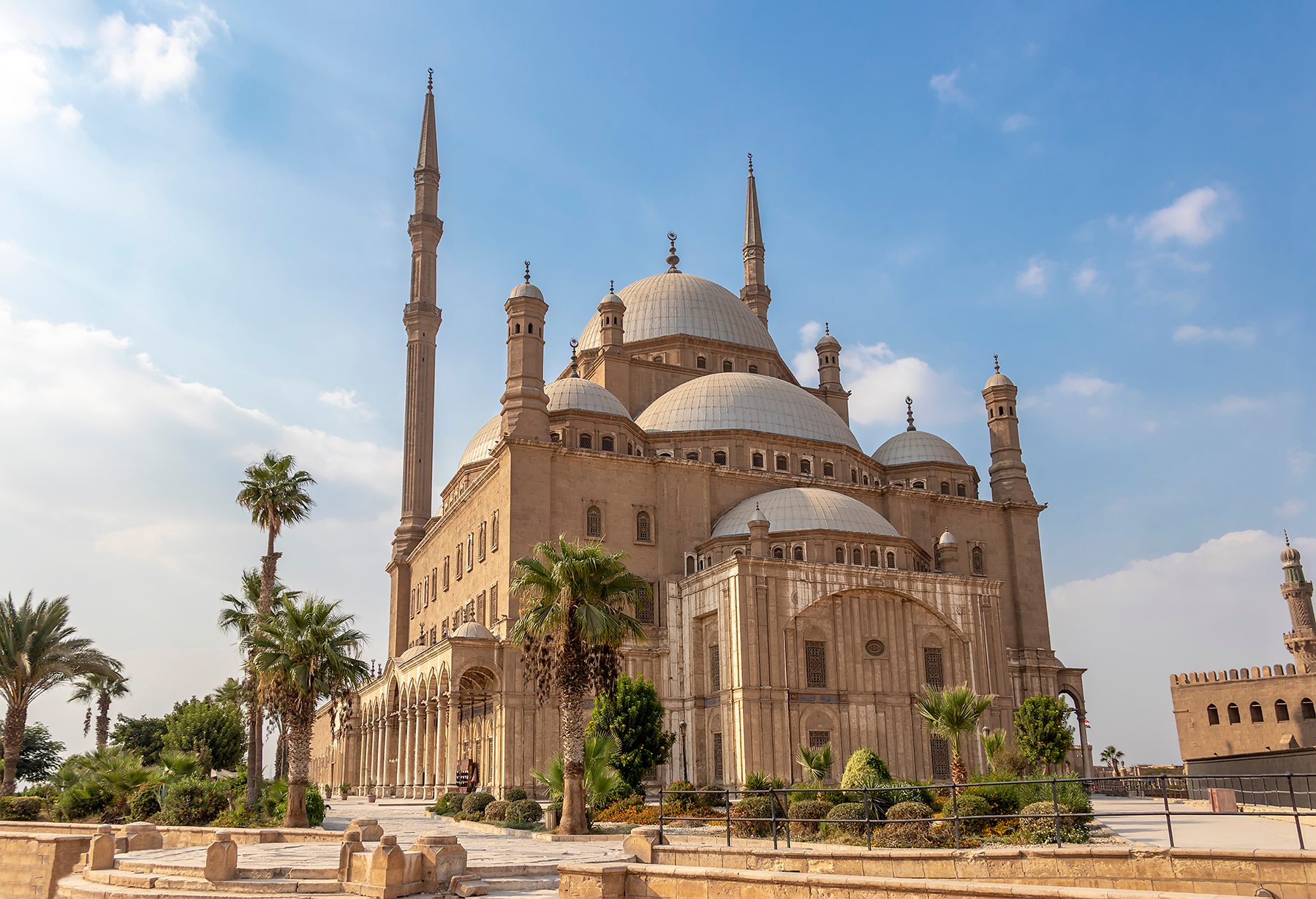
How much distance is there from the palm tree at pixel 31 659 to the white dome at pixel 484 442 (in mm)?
17602

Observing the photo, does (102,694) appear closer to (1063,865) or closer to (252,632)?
(252,632)

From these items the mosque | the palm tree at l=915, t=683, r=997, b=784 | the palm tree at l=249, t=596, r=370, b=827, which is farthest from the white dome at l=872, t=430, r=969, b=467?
the palm tree at l=249, t=596, r=370, b=827

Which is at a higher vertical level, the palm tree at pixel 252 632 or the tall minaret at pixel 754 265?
the tall minaret at pixel 754 265

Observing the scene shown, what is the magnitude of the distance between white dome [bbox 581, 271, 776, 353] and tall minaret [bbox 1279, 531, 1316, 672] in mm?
31716

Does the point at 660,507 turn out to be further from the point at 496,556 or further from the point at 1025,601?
the point at 1025,601

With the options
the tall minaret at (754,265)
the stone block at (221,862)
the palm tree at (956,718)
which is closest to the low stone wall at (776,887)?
the stone block at (221,862)

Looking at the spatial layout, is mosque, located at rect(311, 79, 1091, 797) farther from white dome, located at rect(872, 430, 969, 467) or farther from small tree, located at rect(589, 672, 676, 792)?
small tree, located at rect(589, 672, 676, 792)

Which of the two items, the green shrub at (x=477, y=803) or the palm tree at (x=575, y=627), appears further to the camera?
the green shrub at (x=477, y=803)

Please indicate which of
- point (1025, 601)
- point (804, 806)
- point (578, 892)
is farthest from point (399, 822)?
point (1025, 601)

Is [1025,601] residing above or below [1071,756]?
above

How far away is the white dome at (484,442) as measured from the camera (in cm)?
4503

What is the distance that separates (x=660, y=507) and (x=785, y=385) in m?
10.1

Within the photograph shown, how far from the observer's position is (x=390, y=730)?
41.9 meters

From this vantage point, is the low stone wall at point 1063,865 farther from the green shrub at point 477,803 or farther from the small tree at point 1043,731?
the small tree at point 1043,731
